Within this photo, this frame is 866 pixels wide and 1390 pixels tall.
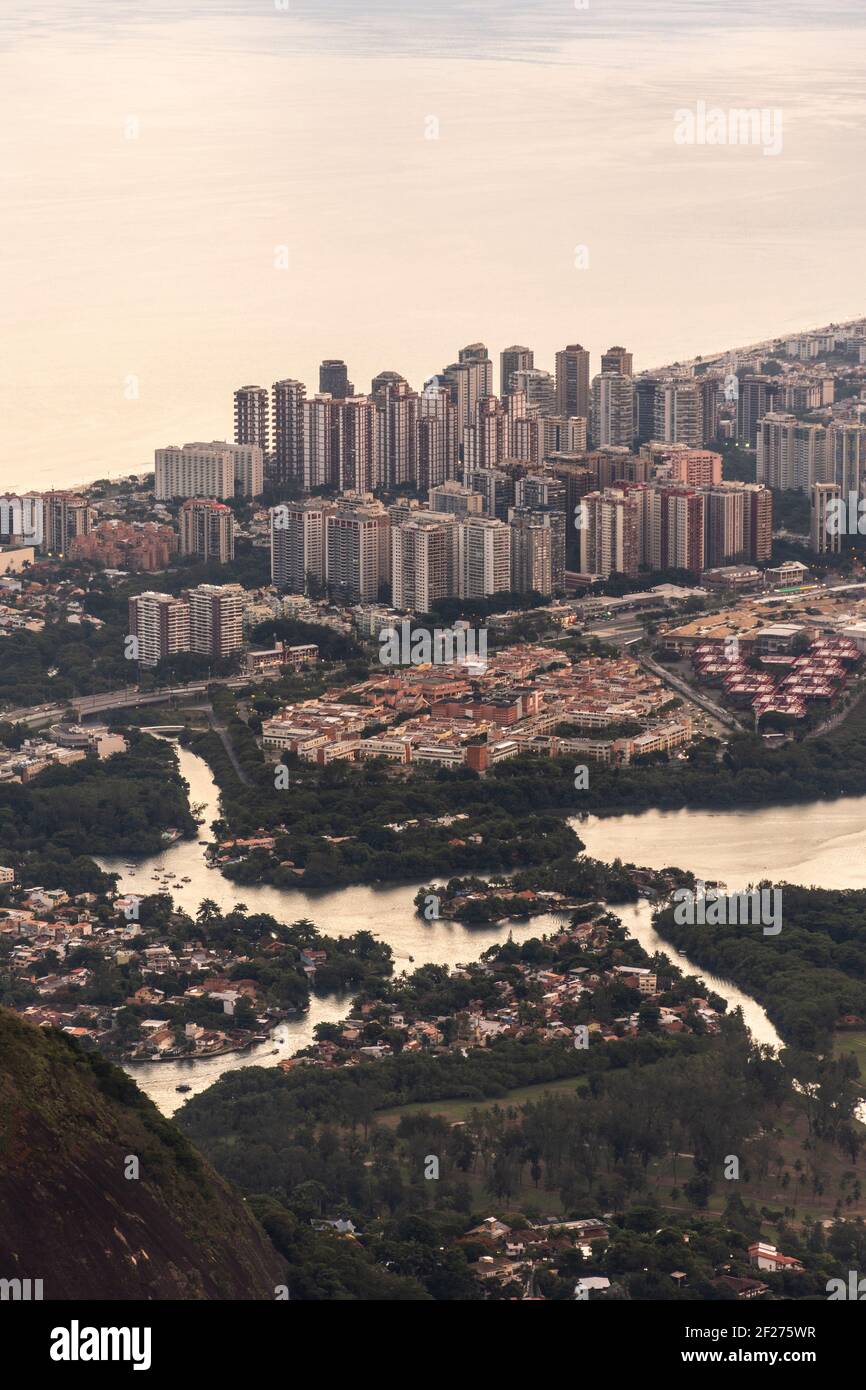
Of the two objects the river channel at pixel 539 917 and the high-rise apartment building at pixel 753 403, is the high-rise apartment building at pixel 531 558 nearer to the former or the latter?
the river channel at pixel 539 917


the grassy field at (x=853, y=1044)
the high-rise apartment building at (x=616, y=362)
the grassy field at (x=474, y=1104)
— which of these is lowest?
the grassy field at (x=474, y=1104)

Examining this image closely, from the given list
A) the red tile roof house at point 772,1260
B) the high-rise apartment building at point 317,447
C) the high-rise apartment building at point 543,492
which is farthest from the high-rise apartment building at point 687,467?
the red tile roof house at point 772,1260

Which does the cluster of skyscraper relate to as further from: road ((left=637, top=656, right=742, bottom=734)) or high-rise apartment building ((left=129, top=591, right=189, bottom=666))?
road ((left=637, top=656, right=742, bottom=734))

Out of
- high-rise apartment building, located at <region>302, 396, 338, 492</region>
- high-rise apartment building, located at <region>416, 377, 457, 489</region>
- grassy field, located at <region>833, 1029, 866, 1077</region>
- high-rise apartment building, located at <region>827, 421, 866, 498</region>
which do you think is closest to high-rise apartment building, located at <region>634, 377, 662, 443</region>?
high-rise apartment building, located at <region>827, 421, 866, 498</region>

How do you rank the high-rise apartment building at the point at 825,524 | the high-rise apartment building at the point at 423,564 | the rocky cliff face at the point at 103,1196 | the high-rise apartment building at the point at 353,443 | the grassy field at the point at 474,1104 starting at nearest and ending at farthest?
the rocky cliff face at the point at 103,1196, the grassy field at the point at 474,1104, the high-rise apartment building at the point at 423,564, the high-rise apartment building at the point at 825,524, the high-rise apartment building at the point at 353,443

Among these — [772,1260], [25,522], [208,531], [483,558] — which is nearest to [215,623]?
[483,558]

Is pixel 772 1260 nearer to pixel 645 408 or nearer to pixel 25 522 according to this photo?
pixel 25 522
